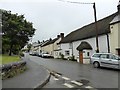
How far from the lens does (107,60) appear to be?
21328mm

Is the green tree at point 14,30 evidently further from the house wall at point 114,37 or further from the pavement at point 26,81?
the pavement at point 26,81

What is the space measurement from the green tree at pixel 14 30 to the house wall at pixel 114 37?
1910 centimetres

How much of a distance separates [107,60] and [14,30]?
23.9 m

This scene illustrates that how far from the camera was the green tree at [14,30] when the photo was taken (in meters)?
40.4

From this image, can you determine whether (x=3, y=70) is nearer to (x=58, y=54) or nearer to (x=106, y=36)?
(x=106, y=36)

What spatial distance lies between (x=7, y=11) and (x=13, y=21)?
410cm

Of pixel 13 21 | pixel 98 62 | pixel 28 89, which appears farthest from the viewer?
pixel 13 21

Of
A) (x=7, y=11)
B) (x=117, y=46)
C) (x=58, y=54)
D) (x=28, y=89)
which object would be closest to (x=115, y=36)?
(x=117, y=46)

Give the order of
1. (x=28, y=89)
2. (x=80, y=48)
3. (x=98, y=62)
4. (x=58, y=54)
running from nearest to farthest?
(x=28, y=89) → (x=98, y=62) → (x=80, y=48) → (x=58, y=54)

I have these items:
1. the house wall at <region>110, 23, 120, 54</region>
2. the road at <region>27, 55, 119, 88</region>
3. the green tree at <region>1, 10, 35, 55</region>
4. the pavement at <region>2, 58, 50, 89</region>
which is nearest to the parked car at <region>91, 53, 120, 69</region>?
the road at <region>27, 55, 119, 88</region>

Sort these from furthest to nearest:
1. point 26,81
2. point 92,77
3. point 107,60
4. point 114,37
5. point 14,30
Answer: point 14,30 < point 114,37 < point 107,60 < point 92,77 < point 26,81

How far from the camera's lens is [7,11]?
43.5m

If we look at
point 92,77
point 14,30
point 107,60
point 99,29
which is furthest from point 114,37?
point 14,30

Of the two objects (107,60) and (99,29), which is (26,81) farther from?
(99,29)
